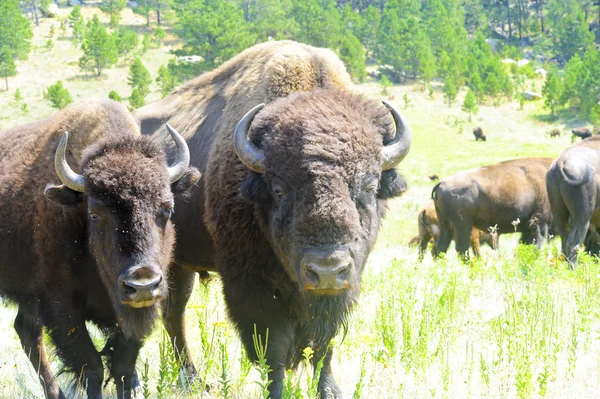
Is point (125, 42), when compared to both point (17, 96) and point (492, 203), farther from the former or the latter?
point (492, 203)

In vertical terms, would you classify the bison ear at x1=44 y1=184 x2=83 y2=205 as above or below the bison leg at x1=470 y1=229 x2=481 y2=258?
above


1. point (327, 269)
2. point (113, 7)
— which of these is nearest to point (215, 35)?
point (113, 7)

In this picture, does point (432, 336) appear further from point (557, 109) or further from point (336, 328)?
point (557, 109)

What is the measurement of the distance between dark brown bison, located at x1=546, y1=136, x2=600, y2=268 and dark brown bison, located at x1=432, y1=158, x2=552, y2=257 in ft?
6.31

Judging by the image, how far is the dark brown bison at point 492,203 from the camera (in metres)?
14.7

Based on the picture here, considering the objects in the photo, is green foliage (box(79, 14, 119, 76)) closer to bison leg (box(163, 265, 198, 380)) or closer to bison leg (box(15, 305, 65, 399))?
bison leg (box(163, 265, 198, 380))

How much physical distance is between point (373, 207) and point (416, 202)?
2455 centimetres

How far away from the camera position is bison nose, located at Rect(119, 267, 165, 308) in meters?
4.84

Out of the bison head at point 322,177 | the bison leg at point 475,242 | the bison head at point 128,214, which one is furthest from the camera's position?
the bison leg at point 475,242

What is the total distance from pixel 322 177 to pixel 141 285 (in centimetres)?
137

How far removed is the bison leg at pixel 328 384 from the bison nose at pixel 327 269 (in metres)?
1.35

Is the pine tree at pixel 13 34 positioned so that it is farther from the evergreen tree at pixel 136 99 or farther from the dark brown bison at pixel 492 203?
the dark brown bison at pixel 492 203

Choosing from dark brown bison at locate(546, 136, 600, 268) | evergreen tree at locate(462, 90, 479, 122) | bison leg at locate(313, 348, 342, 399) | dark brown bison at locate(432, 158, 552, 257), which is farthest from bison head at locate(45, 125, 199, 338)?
evergreen tree at locate(462, 90, 479, 122)

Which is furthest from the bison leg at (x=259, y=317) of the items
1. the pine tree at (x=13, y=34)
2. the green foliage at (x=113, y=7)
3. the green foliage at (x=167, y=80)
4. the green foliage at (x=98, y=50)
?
the green foliage at (x=113, y=7)
